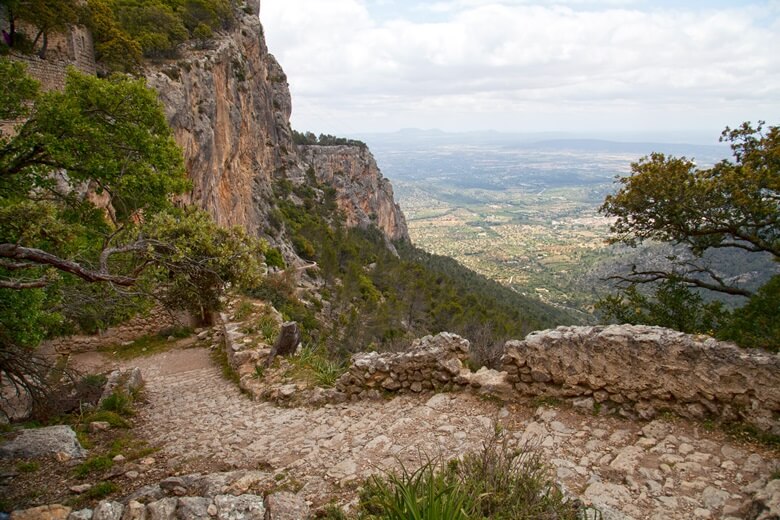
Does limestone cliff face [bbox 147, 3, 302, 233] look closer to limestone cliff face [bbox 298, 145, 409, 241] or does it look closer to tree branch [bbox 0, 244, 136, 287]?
tree branch [bbox 0, 244, 136, 287]

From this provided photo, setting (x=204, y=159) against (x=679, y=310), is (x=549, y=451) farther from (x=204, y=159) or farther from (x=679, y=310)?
(x=204, y=159)

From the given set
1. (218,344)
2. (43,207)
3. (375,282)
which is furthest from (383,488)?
(375,282)

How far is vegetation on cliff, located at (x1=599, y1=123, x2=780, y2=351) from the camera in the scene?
8.85m

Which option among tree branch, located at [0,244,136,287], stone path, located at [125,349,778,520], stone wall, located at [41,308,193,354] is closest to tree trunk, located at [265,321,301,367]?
stone path, located at [125,349,778,520]

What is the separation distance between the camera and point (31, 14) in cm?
1752

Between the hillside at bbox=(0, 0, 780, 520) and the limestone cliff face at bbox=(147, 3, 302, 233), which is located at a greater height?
the limestone cliff face at bbox=(147, 3, 302, 233)

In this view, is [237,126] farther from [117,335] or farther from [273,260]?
[117,335]

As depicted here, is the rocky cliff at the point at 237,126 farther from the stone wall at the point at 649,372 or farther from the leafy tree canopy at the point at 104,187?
the stone wall at the point at 649,372

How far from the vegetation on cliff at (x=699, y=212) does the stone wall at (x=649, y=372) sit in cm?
293

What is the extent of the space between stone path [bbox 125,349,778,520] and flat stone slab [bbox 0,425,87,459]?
1.17 meters

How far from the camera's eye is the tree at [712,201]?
8.80 m

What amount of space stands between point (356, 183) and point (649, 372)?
2952 inches

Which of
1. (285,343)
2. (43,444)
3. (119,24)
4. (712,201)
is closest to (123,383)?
(285,343)

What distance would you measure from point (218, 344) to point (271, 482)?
950 cm
